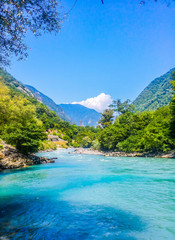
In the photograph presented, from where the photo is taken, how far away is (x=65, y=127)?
Answer: 129375 millimetres

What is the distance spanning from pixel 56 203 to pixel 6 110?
1639cm

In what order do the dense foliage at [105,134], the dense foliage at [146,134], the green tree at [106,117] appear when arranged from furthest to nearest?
the green tree at [106,117] < the dense foliage at [146,134] < the dense foliage at [105,134]

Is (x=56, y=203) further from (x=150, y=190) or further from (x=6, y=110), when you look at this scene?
(x=6, y=110)

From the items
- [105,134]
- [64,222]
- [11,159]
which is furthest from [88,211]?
[105,134]

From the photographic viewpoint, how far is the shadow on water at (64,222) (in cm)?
536

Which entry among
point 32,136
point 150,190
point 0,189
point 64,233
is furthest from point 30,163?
point 64,233

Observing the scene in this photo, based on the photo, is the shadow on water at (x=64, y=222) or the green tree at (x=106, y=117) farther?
the green tree at (x=106, y=117)

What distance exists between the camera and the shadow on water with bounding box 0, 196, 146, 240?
536cm

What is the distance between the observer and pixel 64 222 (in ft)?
20.8

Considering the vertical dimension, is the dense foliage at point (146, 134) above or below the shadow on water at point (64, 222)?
above

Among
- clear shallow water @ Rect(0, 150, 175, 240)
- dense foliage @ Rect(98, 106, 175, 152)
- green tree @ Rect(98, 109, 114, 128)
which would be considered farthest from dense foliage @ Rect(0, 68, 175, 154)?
green tree @ Rect(98, 109, 114, 128)

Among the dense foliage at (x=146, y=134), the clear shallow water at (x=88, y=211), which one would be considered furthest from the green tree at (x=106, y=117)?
the clear shallow water at (x=88, y=211)

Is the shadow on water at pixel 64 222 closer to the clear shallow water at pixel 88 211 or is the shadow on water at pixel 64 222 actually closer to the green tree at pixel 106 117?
the clear shallow water at pixel 88 211

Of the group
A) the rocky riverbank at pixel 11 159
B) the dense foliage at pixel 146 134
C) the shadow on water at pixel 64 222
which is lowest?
the shadow on water at pixel 64 222
